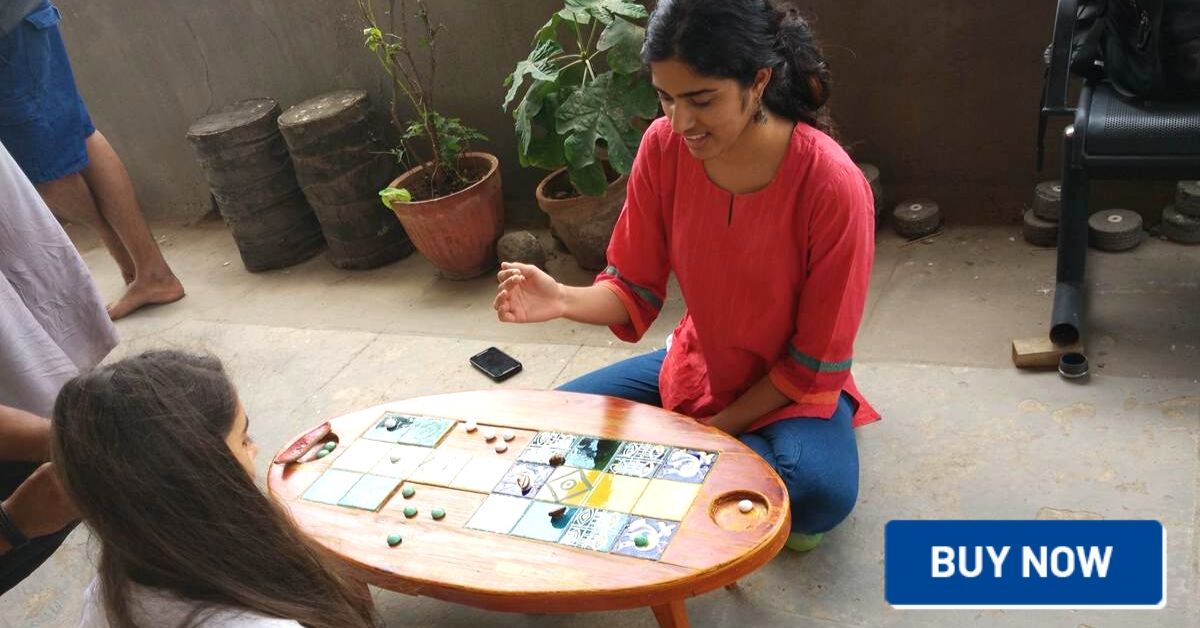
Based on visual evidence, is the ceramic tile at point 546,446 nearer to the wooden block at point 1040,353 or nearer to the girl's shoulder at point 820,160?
the girl's shoulder at point 820,160

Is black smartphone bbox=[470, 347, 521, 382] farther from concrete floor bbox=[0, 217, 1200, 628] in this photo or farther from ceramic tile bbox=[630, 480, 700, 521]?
ceramic tile bbox=[630, 480, 700, 521]

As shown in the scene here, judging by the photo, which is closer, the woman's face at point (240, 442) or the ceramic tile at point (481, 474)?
the woman's face at point (240, 442)

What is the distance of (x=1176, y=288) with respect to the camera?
2.80m

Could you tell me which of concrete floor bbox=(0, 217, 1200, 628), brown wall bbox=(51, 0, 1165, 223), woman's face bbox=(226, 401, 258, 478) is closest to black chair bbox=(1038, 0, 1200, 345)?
concrete floor bbox=(0, 217, 1200, 628)

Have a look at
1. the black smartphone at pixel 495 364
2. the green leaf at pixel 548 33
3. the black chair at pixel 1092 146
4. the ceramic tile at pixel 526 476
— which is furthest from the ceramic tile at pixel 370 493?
the green leaf at pixel 548 33

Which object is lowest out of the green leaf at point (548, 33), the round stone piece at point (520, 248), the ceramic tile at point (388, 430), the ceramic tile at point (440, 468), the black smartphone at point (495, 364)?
the black smartphone at point (495, 364)

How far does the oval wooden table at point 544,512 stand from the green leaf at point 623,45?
1.47 m

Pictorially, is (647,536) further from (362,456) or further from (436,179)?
(436,179)

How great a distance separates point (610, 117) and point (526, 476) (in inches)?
67.0

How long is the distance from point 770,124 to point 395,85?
2.65 meters

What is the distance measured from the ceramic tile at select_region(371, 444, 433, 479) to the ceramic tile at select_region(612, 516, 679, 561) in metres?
0.51

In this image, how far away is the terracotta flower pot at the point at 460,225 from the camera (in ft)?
11.9

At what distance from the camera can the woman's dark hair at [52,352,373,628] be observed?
1236 millimetres

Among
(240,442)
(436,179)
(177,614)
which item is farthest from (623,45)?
(177,614)
